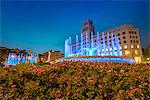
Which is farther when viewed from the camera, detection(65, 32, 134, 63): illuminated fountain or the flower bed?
detection(65, 32, 134, 63): illuminated fountain

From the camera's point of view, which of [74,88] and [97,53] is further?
[97,53]

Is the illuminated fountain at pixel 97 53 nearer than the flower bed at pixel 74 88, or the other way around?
the flower bed at pixel 74 88

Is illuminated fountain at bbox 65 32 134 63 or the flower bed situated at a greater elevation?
illuminated fountain at bbox 65 32 134 63

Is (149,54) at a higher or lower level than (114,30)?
lower

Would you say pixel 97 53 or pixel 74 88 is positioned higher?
pixel 97 53

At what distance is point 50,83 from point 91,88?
1.47m

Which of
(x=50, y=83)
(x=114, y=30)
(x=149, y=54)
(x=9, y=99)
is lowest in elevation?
(x=9, y=99)

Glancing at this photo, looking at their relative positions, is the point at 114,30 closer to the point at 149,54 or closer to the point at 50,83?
the point at 149,54

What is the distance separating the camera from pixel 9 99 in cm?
470

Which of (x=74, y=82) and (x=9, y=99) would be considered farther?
(x=74, y=82)

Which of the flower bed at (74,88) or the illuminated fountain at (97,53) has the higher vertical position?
the illuminated fountain at (97,53)

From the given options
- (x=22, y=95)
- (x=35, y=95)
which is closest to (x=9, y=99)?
(x=22, y=95)

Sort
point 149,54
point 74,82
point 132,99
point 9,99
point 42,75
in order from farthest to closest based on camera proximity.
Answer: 1. point 149,54
2. point 42,75
3. point 74,82
4. point 9,99
5. point 132,99

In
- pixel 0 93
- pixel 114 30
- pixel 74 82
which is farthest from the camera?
pixel 114 30
